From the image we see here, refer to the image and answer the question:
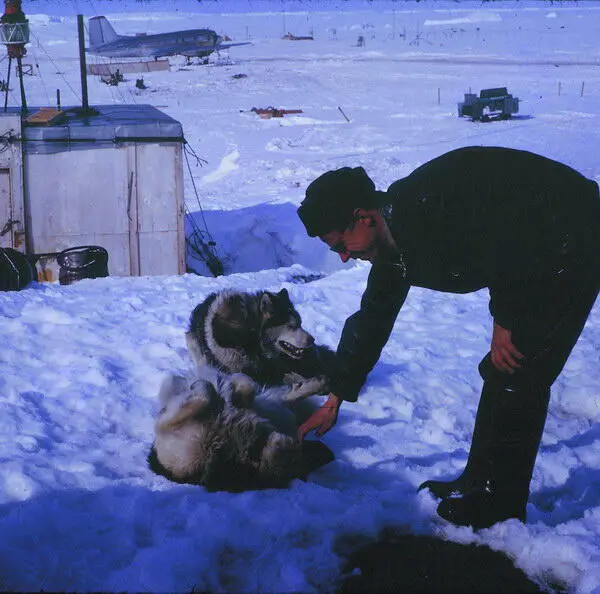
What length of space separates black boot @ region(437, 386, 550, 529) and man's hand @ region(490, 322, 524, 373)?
4.3 inches

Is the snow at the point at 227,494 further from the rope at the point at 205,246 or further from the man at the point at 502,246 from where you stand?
the rope at the point at 205,246

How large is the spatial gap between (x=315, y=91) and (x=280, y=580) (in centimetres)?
3300

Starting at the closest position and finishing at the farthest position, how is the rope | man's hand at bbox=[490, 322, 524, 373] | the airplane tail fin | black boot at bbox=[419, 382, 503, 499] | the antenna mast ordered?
→ 1. man's hand at bbox=[490, 322, 524, 373]
2. black boot at bbox=[419, 382, 503, 499]
3. the rope
4. the antenna mast
5. the airplane tail fin

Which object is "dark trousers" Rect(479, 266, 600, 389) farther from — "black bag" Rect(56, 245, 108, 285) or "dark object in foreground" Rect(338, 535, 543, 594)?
"black bag" Rect(56, 245, 108, 285)

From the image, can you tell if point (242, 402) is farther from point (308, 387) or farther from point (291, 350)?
point (291, 350)

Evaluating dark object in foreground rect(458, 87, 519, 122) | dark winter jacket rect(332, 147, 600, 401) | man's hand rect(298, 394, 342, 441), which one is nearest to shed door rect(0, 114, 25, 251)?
man's hand rect(298, 394, 342, 441)

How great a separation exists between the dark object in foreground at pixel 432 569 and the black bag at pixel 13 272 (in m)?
7.55

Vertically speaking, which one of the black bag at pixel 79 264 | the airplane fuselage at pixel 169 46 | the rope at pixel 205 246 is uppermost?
the airplane fuselage at pixel 169 46

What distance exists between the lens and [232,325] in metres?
4.53

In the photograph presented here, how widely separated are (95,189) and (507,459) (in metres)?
10.9

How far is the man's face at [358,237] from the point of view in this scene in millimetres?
2631

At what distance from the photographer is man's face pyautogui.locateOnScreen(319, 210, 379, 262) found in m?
2.63

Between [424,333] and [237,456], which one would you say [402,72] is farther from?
[237,456]

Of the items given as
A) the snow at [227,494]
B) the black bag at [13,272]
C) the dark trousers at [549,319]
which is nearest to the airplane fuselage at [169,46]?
the snow at [227,494]
